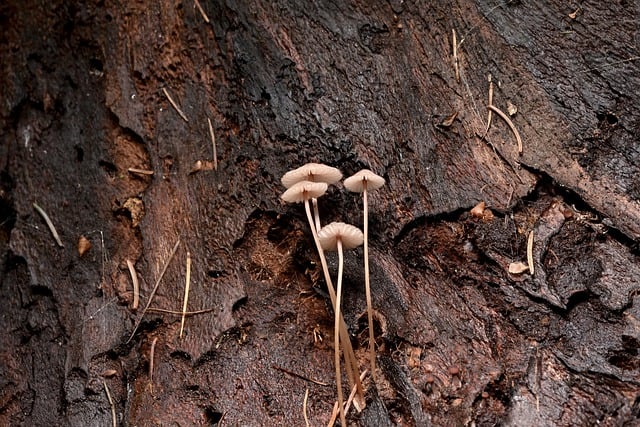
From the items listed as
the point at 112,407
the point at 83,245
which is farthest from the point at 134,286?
the point at 112,407

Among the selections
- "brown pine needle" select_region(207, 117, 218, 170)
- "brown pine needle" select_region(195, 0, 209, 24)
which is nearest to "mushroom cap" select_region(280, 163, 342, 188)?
"brown pine needle" select_region(207, 117, 218, 170)

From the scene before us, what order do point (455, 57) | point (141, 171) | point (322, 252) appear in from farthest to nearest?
point (141, 171) < point (455, 57) < point (322, 252)

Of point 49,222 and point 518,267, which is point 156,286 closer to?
point 49,222

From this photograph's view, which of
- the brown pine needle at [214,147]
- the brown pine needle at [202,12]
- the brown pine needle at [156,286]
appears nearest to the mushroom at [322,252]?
the brown pine needle at [214,147]

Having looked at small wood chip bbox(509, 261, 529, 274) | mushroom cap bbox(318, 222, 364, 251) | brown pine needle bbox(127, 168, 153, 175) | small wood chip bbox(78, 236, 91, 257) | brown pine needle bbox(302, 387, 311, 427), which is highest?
brown pine needle bbox(127, 168, 153, 175)

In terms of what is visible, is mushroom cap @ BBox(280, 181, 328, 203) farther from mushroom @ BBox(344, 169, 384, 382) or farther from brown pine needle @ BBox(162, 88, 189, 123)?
brown pine needle @ BBox(162, 88, 189, 123)

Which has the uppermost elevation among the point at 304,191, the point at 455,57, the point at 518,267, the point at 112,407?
Answer: the point at 455,57

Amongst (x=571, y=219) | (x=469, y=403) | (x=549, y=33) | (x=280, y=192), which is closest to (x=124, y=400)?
(x=280, y=192)
